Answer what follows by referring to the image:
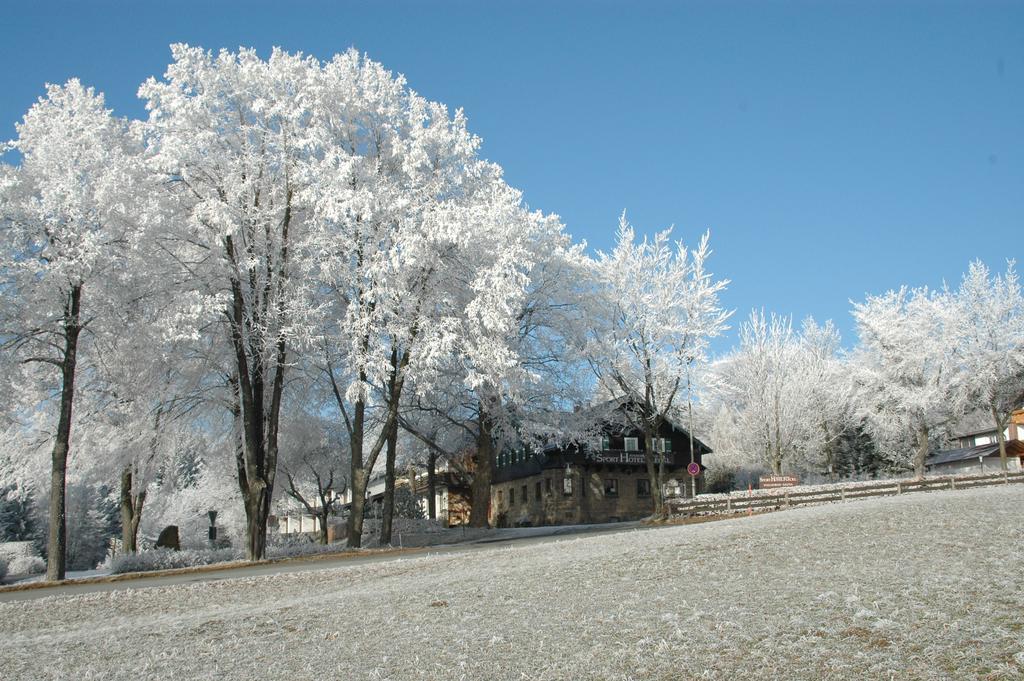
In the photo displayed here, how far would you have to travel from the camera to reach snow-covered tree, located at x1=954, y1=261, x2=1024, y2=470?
2122 inches

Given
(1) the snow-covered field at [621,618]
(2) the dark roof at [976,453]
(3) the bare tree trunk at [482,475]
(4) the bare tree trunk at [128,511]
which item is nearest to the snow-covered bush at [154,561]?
(4) the bare tree trunk at [128,511]

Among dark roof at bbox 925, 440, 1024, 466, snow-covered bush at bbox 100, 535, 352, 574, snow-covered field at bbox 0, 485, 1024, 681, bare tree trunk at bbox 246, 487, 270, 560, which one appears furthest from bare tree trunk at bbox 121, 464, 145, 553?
dark roof at bbox 925, 440, 1024, 466

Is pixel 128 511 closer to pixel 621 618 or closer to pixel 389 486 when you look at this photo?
pixel 389 486

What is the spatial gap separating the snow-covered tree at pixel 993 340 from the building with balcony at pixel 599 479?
1787 cm

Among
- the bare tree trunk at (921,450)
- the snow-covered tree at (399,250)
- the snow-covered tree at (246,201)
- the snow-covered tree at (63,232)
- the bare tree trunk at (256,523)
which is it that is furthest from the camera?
the bare tree trunk at (921,450)

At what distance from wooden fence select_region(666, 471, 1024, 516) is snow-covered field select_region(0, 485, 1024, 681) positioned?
18.4 m

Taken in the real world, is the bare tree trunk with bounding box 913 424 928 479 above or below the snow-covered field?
above

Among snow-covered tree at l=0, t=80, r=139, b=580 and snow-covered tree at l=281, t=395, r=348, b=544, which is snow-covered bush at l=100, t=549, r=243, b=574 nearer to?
snow-covered tree at l=0, t=80, r=139, b=580

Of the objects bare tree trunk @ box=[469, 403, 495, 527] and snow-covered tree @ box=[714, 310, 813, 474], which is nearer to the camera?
bare tree trunk @ box=[469, 403, 495, 527]

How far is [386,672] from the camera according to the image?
959cm

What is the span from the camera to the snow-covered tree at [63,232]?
2242cm

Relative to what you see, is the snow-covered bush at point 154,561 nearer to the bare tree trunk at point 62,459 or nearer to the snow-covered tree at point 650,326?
the bare tree trunk at point 62,459

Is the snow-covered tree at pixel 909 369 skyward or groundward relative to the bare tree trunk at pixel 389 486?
skyward

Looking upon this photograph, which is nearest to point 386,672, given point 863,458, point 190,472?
point 863,458
